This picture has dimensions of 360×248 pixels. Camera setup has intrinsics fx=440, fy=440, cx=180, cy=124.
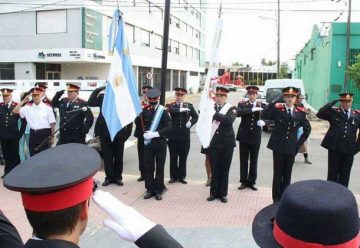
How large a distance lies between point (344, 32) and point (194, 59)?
3634cm

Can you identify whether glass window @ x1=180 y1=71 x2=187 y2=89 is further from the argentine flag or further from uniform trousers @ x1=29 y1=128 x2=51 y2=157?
the argentine flag

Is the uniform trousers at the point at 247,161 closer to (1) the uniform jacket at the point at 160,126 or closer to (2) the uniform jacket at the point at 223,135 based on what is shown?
(2) the uniform jacket at the point at 223,135

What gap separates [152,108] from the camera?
24.6 ft

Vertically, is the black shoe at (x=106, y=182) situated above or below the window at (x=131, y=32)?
below

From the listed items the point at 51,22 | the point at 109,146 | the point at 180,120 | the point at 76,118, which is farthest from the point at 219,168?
the point at 51,22

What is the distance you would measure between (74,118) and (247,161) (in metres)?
3.22

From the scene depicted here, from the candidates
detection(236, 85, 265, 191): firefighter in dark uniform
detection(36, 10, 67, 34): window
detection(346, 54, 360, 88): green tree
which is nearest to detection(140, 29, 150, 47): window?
detection(36, 10, 67, 34): window

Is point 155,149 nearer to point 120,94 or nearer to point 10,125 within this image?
point 120,94

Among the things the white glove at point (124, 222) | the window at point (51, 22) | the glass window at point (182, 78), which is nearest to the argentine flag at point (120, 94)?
the white glove at point (124, 222)

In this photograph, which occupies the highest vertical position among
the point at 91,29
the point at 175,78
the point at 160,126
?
the point at 91,29

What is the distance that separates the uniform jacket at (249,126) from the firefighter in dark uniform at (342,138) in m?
1.18

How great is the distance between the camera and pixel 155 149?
285 inches

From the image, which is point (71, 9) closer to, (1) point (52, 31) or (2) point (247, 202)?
(1) point (52, 31)

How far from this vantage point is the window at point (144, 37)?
123ft
